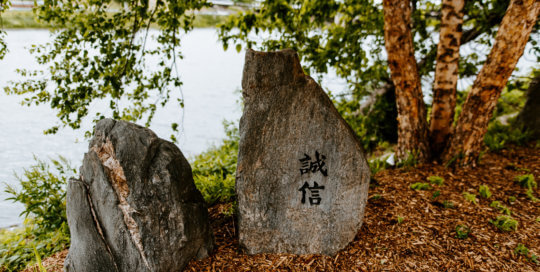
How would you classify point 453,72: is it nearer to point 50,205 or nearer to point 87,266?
point 87,266

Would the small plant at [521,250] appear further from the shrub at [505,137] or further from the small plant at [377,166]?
the shrub at [505,137]

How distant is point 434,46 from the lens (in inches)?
220

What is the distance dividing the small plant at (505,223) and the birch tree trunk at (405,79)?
4.39ft

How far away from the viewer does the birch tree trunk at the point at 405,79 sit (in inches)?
151

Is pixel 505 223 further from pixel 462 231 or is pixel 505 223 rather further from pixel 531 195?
pixel 531 195

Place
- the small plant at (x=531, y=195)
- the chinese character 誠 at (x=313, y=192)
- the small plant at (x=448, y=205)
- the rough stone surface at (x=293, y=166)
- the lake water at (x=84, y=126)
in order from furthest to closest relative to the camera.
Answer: the lake water at (x=84, y=126) → the small plant at (x=531, y=195) → the small plant at (x=448, y=205) → the chinese character 誠 at (x=313, y=192) → the rough stone surface at (x=293, y=166)

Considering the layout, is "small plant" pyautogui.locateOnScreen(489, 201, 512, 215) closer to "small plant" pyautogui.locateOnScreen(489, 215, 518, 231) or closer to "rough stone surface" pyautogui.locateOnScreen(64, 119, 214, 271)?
"small plant" pyautogui.locateOnScreen(489, 215, 518, 231)

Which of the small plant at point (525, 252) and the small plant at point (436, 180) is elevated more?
the small plant at point (436, 180)

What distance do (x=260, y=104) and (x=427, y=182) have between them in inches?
103

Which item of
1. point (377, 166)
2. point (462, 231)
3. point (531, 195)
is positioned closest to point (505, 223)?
point (462, 231)

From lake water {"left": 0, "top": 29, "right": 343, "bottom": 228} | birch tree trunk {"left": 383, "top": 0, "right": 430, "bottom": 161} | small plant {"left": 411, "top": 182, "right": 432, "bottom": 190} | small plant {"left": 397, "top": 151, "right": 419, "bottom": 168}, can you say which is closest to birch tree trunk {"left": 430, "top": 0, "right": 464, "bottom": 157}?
birch tree trunk {"left": 383, "top": 0, "right": 430, "bottom": 161}

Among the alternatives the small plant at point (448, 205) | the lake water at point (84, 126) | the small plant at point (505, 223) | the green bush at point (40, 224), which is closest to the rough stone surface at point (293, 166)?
the small plant at point (448, 205)

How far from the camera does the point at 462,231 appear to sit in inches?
124

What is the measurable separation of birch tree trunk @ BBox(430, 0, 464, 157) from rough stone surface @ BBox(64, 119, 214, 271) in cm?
351
